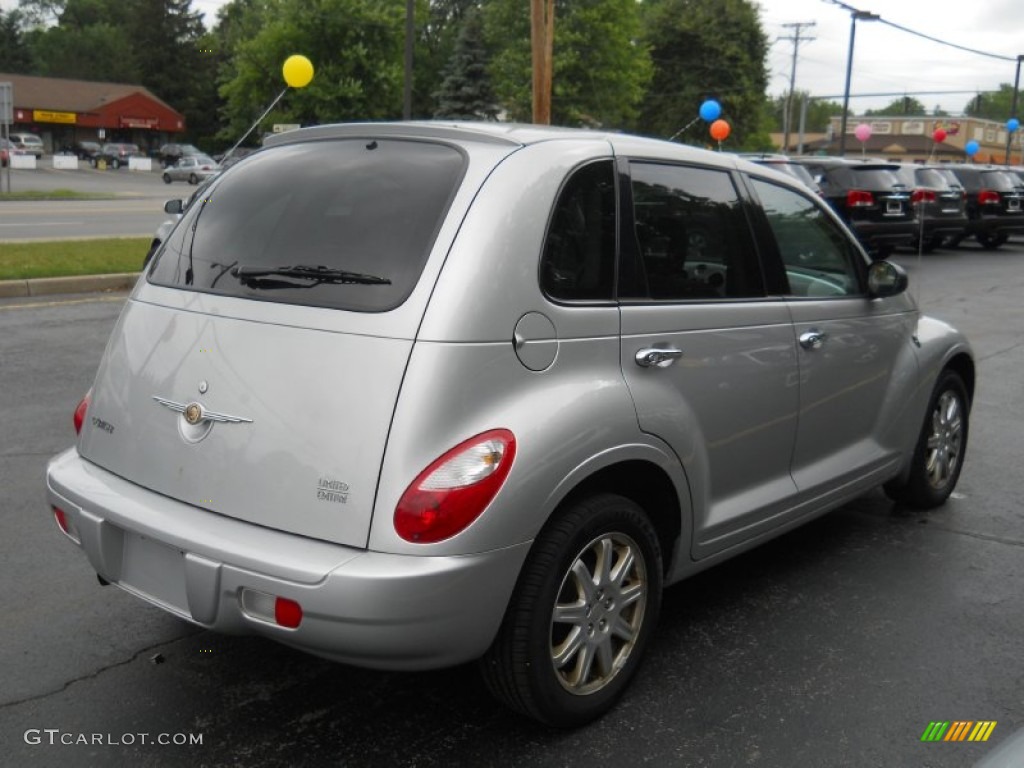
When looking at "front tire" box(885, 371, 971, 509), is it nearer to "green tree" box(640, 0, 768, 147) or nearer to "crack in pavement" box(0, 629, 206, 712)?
"crack in pavement" box(0, 629, 206, 712)

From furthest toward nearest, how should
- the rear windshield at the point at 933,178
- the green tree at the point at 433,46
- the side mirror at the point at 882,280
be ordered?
the green tree at the point at 433,46 < the rear windshield at the point at 933,178 < the side mirror at the point at 882,280

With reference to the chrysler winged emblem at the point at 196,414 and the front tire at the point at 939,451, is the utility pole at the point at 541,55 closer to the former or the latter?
the front tire at the point at 939,451

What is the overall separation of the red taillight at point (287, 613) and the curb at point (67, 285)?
9.45m

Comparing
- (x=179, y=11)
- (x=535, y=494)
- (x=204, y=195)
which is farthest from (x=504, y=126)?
(x=179, y=11)

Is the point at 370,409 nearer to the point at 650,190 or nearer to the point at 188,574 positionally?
the point at 188,574

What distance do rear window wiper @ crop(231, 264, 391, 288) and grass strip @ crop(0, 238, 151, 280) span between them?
9.21 metres

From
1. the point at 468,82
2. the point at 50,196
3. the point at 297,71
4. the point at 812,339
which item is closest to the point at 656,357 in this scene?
the point at 812,339

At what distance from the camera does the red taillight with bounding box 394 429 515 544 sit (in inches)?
103

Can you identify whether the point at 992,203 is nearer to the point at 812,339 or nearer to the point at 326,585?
the point at 812,339

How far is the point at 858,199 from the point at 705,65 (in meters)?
50.2

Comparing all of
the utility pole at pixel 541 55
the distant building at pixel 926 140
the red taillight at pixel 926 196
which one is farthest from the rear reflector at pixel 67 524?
the distant building at pixel 926 140

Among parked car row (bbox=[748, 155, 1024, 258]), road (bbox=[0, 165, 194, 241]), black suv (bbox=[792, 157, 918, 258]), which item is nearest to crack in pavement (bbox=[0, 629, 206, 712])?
parked car row (bbox=[748, 155, 1024, 258])

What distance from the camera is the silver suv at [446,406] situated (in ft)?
8.73

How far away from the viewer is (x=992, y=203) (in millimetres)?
23109
